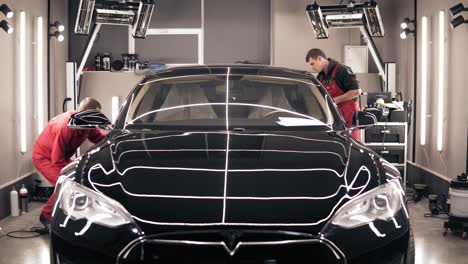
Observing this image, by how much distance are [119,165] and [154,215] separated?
0.36 m

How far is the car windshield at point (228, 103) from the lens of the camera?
3.17 metres

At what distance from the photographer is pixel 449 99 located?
6.80 metres

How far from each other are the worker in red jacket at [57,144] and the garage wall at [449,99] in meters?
3.43

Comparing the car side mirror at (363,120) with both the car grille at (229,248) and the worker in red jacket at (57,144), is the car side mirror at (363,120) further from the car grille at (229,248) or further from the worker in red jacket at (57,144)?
the worker in red jacket at (57,144)

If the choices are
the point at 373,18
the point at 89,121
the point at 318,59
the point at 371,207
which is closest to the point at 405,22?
the point at 373,18

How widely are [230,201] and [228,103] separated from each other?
45.2 inches

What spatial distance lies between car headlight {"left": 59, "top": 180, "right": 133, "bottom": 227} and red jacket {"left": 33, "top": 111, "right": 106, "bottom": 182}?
2.94 metres

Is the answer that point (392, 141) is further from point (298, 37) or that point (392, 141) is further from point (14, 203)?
point (14, 203)

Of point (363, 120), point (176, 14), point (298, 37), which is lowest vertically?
point (363, 120)

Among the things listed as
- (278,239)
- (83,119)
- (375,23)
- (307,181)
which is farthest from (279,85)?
(375,23)

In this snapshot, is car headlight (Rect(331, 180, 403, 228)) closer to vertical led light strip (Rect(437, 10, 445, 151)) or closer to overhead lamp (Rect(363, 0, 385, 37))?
vertical led light strip (Rect(437, 10, 445, 151))

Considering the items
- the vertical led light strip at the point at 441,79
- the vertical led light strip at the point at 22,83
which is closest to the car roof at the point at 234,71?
the vertical led light strip at the point at 22,83

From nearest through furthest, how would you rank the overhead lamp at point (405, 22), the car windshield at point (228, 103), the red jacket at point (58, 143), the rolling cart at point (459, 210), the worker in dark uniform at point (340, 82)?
the car windshield at point (228, 103) < the rolling cart at point (459, 210) < the red jacket at point (58, 143) < the worker in dark uniform at point (340, 82) < the overhead lamp at point (405, 22)

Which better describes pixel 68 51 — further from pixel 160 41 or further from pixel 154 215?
pixel 154 215
